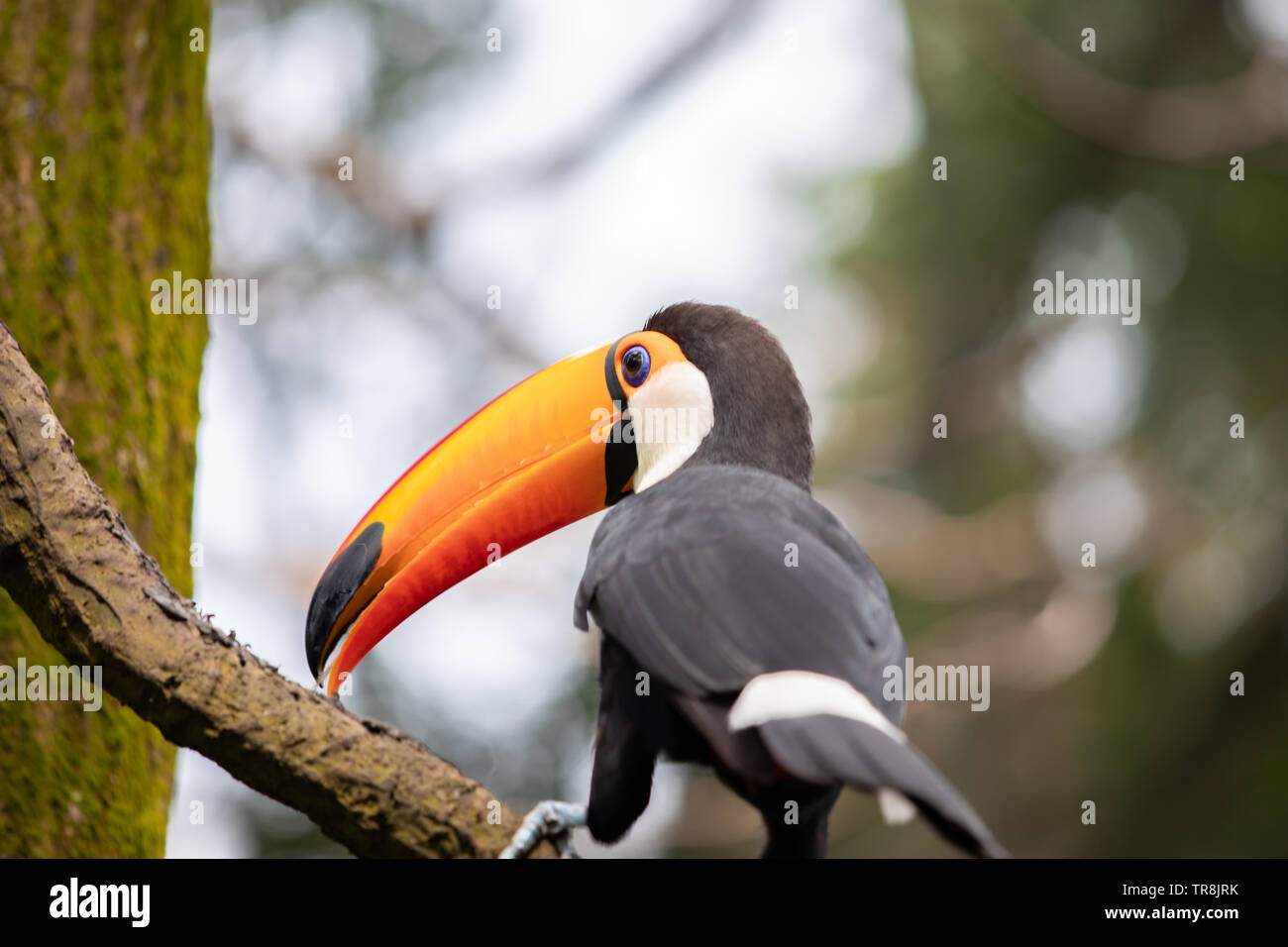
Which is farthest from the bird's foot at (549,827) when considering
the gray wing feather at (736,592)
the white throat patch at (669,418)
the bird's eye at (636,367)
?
the bird's eye at (636,367)

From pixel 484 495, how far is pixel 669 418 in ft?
1.54

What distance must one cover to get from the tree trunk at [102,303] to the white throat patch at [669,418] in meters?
1.03

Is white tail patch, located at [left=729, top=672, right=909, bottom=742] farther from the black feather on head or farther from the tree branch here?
the black feather on head

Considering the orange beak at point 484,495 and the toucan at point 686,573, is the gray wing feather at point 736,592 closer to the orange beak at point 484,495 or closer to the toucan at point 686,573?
the toucan at point 686,573

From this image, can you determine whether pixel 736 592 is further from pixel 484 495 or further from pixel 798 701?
pixel 484 495

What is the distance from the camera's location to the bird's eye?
2811 millimetres

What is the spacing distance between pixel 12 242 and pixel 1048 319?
228 inches

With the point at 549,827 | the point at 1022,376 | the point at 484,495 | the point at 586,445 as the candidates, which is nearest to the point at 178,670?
the point at 549,827

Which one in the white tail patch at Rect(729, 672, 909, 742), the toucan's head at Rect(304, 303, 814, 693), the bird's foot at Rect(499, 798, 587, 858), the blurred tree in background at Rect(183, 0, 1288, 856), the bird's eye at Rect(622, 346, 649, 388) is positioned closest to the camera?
the white tail patch at Rect(729, 672, 909, 742)

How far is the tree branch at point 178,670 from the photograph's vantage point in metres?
1.75

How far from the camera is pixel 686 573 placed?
210cm

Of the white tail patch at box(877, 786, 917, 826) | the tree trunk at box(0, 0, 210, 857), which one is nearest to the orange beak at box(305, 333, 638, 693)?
the tree trunk at box(0, 0, 210, 857)

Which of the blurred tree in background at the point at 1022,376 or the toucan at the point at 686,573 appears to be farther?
the blurred tree in background at the point at 1022,376

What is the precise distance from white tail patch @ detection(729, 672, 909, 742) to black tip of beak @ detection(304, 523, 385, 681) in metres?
1.04
